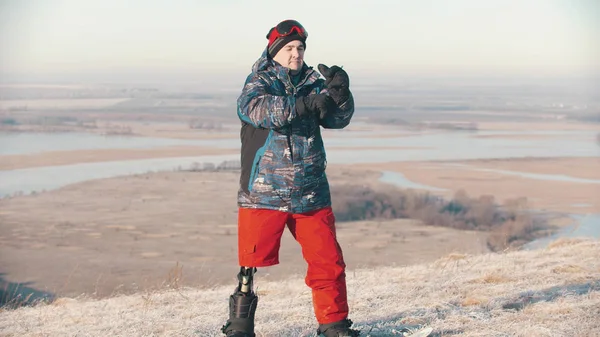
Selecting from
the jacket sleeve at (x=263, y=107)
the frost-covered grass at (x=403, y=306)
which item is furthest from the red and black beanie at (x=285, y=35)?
the frost-covered grass at (x=403, y=306)

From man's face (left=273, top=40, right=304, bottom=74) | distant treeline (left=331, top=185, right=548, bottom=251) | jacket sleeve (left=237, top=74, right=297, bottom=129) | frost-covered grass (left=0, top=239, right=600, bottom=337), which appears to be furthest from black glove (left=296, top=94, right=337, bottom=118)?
distant treeline (left=331, top=185, right=548, bottom=251)

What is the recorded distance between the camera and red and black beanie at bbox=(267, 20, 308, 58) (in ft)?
16.1

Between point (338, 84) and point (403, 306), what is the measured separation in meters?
2.58

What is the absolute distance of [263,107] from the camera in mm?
4625

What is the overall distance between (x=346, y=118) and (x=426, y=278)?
3.69 metres

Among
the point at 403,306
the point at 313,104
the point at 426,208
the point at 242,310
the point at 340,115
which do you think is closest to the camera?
the point at 313,104

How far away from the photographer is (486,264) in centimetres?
888

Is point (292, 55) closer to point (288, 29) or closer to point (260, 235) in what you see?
point (288, 29)

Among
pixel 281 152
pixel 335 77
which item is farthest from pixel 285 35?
pixel 281 152

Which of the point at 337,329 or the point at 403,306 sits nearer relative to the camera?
the point at 337,329

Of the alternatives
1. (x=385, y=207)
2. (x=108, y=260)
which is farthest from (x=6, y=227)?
(x=385, y=207)

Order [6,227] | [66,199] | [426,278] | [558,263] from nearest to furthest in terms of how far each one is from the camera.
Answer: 1. [426,278]
2. [558,263]
3. [6,227]
4. [66,199]

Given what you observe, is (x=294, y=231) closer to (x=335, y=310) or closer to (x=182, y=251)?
(x=335, y=310)

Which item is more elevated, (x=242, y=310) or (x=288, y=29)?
(x=288, y=29)
